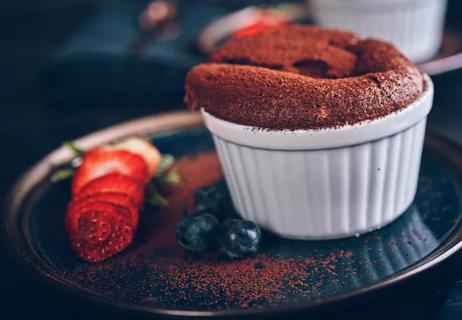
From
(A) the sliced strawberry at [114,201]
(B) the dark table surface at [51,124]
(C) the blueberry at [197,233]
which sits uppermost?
(A) the sliced strawberry at [114,201]

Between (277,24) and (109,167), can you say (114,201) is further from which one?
(277,24)

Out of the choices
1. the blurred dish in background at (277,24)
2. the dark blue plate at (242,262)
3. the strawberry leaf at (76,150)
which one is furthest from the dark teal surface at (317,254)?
the blurred dish in background at (277,24)

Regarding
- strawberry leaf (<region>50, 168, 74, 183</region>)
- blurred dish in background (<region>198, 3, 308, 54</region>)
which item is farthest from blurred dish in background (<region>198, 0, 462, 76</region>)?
strawberry leaf (<region>50, 168, 74, 183</region>)

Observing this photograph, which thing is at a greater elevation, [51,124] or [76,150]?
[76,150]

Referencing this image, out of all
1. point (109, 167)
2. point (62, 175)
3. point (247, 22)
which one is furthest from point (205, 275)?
point (247, 22)

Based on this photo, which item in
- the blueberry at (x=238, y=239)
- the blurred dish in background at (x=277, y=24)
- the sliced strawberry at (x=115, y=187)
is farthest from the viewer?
the blurred dish in background at (x=277, y=24)

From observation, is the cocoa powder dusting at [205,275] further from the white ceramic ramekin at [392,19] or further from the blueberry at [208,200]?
the white ceramic ramekin at [392,19]

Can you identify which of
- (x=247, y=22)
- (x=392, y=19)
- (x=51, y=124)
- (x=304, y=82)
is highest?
(x=304, y=82)
